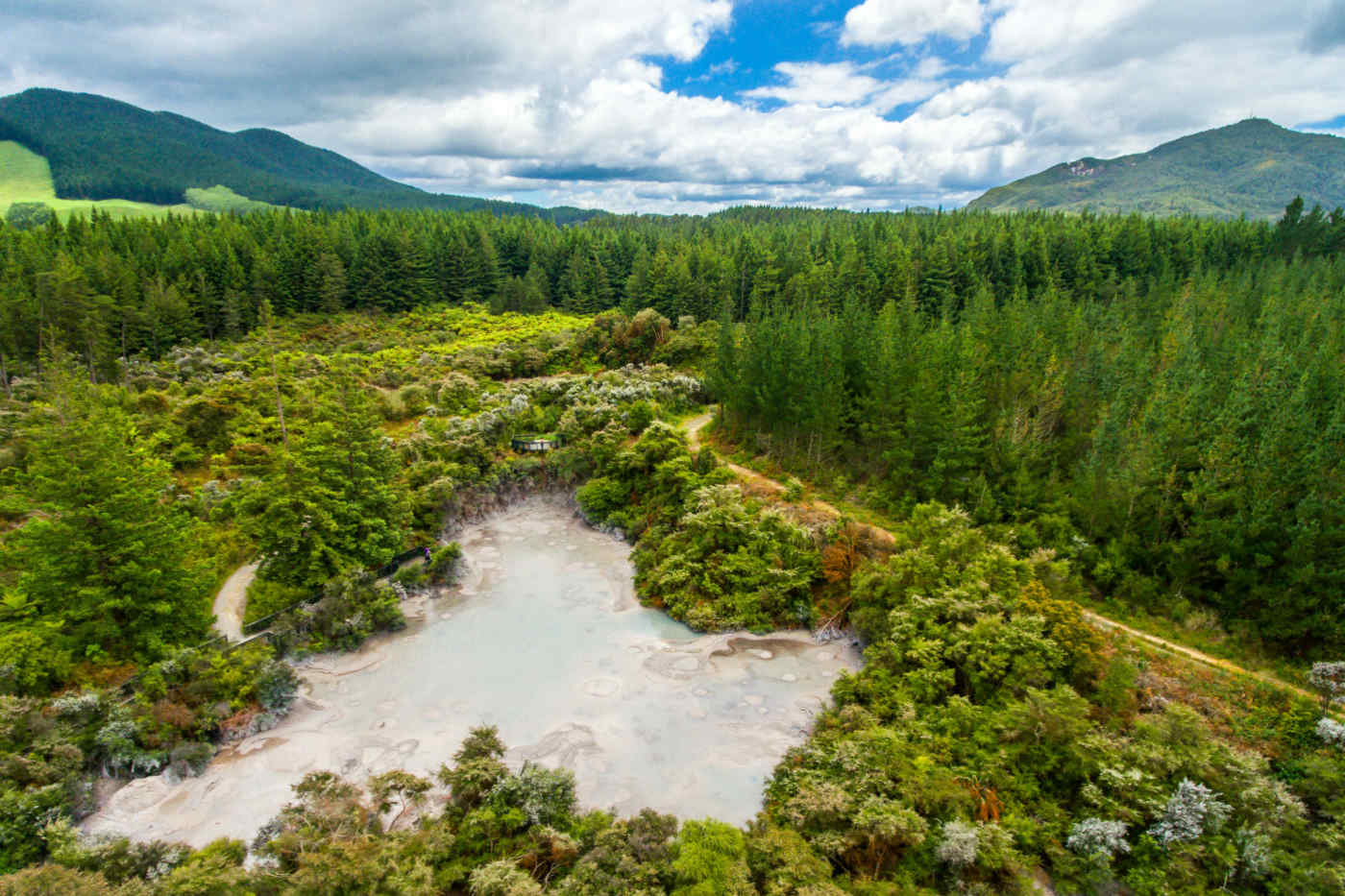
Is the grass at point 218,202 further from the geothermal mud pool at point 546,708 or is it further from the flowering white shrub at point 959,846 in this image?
the flowering white shrub at point 959,846

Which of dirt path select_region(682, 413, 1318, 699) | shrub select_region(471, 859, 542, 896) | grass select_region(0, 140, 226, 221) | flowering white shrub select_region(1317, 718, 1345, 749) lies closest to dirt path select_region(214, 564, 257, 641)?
shrub select_region(471, 859, 542, 896)

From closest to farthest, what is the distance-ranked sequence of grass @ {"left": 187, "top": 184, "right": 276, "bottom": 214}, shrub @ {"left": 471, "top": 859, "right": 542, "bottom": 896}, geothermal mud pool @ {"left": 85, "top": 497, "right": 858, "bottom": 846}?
shrub @ {"left": 471, "top": 859, "right": 542, "bottom": 896} < geothermal mud pool @ {"left": 85, "top": 497, "right": 858, "bottom": 846} < grass @ {"left": 187, "top": 184, "right": 276, "bottom": 214}

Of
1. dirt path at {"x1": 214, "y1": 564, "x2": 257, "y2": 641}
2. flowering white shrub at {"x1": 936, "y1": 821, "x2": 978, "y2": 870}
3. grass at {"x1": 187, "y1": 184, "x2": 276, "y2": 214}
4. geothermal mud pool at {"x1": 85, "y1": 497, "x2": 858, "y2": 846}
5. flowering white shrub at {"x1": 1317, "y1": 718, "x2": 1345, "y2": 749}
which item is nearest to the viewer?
flowering white shrub at {"x1": 936, "y1": 821, "x2": 978, "y2": 870}

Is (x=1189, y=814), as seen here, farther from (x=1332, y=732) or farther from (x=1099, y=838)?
(x=1332, y=732)

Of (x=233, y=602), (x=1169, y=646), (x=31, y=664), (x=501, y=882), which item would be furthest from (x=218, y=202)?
(x=1169, y=646)

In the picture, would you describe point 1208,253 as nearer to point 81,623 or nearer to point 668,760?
point 668,760

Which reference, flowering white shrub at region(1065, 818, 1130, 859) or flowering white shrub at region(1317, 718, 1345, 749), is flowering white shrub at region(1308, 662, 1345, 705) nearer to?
flowering white shrub at region(1317, 718, 1345, 749)

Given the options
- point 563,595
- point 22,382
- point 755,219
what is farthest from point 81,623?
point 755,219
